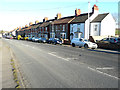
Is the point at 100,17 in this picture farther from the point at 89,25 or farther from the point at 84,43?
the point at 84,43

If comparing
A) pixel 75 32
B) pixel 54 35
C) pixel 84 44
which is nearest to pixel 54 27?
pixel 54 35

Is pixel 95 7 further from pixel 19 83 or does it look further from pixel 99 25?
pixel 19 83

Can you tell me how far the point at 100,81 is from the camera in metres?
6.06

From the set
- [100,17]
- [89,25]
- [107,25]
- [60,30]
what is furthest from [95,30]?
[60,30]

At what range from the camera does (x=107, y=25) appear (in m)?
35.8

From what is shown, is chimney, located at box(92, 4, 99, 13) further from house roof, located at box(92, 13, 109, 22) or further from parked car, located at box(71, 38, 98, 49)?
parked car, located at box(71, 38, 98, 49)

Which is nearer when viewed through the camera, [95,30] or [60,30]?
[95,30]

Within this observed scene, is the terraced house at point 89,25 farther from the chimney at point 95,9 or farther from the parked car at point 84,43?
the parked car at point 84,43

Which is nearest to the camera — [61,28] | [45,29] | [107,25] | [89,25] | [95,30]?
[107,25]

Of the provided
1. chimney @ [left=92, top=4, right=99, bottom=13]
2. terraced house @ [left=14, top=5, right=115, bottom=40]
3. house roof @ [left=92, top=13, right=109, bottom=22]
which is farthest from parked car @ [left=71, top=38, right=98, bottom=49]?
chimney @ [left=92, top=4, right=99, bottom=13]

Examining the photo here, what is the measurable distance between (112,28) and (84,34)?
28.9 ft

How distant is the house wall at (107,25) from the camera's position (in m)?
35.0

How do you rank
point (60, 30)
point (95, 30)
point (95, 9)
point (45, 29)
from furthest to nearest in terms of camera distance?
1. point (45, 29)
2. point (60, 30)
3. point (95, 9)
4. point (95, 30)

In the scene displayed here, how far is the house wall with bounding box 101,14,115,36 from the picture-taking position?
115 ft
